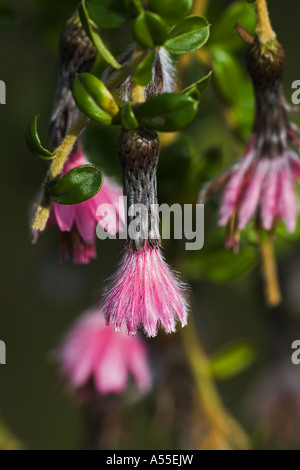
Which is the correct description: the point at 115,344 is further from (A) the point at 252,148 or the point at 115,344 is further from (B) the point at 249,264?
(A) the point at 252,148

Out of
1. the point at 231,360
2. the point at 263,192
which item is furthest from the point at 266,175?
the point at 231,360

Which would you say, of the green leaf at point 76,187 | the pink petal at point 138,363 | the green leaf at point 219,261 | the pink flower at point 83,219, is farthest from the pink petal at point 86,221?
the pink petal at point 138,363

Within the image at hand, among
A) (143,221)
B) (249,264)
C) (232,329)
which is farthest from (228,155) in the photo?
(143,221)

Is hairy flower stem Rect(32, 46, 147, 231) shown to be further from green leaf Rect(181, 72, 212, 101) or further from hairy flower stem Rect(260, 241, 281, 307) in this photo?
hairy flower stem Rect(260, 241, 281, 307)

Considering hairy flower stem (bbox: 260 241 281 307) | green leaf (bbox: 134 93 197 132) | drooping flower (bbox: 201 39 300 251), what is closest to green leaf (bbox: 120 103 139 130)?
green leaf (bbox: 134 93 197 132)

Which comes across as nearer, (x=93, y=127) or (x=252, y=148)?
(x=252, y=148)
